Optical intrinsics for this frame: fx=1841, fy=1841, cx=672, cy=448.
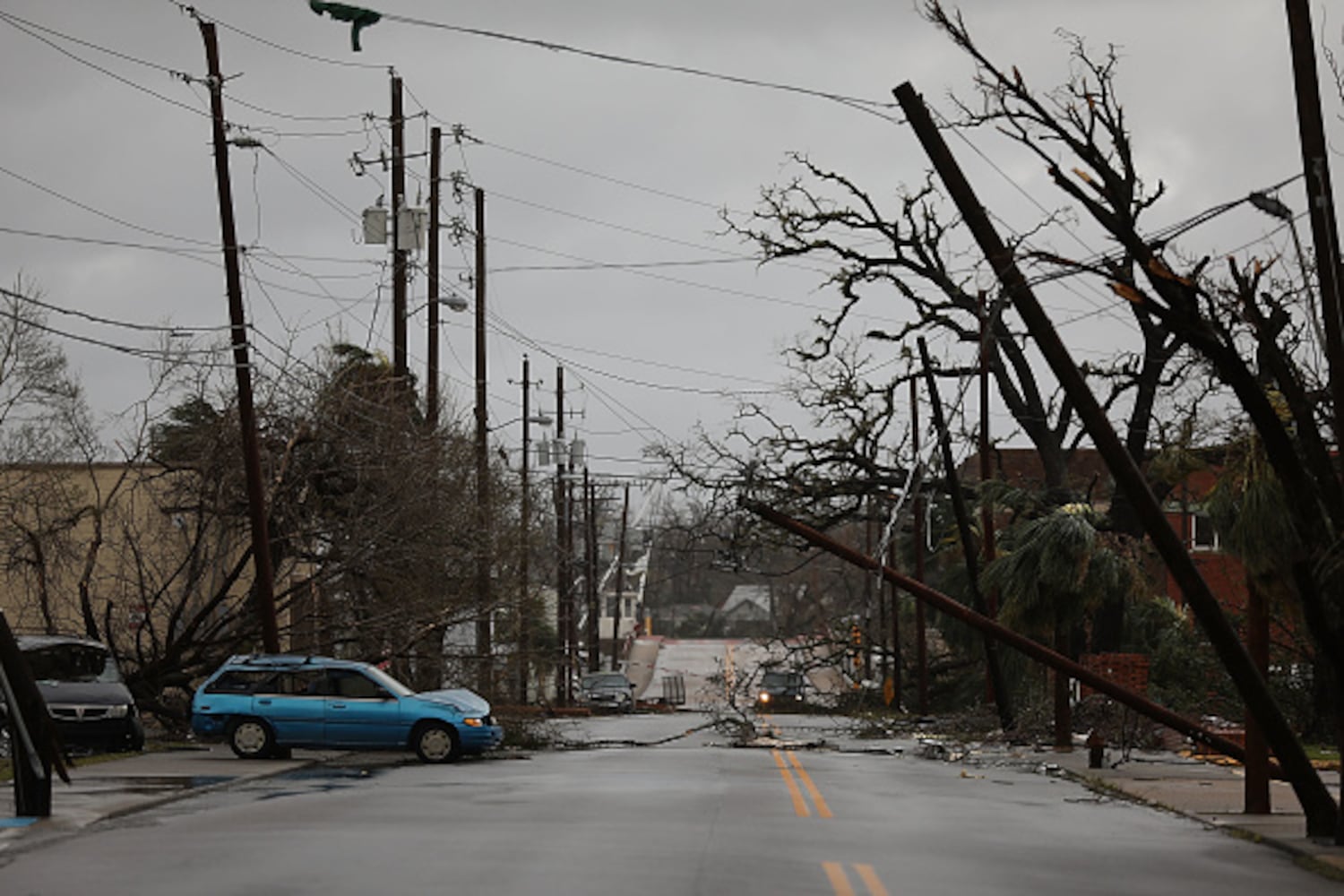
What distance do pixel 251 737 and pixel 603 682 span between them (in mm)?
37787

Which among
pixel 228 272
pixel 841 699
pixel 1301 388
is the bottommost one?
pixel 841 699

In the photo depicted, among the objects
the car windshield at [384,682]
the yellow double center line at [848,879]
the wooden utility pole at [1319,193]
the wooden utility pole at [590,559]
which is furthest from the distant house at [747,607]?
the yellow double center line at [848,879]

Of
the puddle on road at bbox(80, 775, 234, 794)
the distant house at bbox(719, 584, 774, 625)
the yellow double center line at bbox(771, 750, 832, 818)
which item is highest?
the distant house at bbox(719, 584, 774, 625)

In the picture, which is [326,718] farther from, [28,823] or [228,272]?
[28,823]

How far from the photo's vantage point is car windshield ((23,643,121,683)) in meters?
26.8

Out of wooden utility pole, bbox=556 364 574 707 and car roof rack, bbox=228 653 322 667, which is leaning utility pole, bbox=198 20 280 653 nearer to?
car roof rack, bbox=228 653 322 667

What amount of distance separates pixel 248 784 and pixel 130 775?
164cm

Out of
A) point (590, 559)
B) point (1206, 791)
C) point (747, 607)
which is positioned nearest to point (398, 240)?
point (1206, 791)

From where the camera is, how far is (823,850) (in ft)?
48.4

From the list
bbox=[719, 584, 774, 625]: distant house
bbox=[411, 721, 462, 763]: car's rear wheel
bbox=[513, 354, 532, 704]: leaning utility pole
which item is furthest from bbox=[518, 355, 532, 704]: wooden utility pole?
bbox=[719, 584, 774, 625]: distant house

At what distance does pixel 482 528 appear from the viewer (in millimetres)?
37844

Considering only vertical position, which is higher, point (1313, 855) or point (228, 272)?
point (228, 272)

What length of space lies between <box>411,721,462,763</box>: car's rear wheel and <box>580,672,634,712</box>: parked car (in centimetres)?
3343

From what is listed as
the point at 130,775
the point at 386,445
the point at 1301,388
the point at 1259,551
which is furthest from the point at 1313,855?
the point at 386,445
